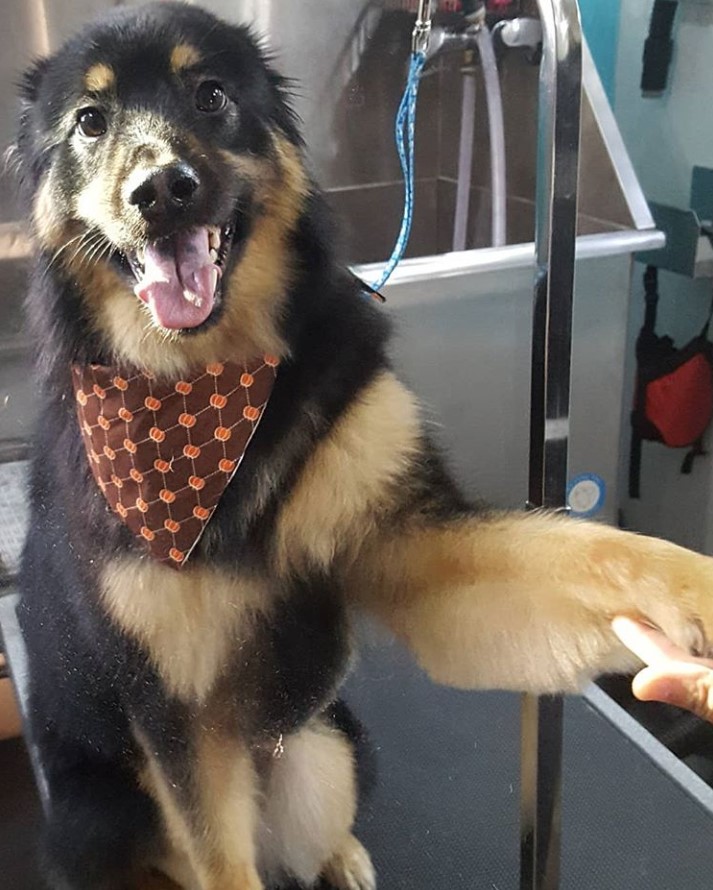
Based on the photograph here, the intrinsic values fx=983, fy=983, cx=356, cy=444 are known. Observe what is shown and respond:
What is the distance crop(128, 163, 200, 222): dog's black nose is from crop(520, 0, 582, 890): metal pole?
332 millimetres

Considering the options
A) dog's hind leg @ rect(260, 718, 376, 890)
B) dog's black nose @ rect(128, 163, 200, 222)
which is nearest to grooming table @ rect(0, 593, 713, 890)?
dog's hind leg @ rect(260, 718, 376, 890)

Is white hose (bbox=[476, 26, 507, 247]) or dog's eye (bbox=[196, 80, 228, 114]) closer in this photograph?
dog's eye (bbox=[196, 80, 228, 114])

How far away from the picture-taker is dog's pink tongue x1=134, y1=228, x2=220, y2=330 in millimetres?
898

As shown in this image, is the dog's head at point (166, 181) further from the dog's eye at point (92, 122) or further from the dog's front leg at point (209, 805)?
the dog's front leg at point (209, 805)

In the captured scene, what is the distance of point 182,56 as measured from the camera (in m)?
0.92

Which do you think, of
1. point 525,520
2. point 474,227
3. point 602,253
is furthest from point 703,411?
point 525,520

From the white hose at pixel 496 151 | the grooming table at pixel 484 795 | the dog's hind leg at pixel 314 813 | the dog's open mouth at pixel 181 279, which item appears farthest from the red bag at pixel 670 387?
the dog's open mouth at pixel 181 279

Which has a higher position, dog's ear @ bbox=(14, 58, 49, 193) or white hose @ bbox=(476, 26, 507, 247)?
dog's ear @ bbox=(14, 58, 49, 193)

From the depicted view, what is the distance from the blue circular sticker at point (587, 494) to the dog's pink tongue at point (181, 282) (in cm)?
141

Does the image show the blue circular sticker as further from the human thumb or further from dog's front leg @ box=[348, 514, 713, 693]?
the human thumb

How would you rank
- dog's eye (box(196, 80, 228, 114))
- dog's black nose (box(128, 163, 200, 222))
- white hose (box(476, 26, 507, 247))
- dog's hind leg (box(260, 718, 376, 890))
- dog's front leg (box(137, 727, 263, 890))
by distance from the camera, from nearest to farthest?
dog's black nose (box(128, 163, 200, 222)), dog's eye (box(196, 80, 228, 114)), dog's front leg (box(137, 727, 263, 890)), dog's hind leg (box(260, 718, 376, 890)), white hose (box(476, 26, 507, 247))

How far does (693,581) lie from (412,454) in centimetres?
31

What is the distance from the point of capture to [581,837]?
1328 mm

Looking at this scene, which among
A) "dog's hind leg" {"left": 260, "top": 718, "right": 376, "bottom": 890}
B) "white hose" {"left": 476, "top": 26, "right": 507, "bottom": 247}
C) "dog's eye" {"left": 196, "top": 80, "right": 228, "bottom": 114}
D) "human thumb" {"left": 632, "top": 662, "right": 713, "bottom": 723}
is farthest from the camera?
"white hose" {"left": 476, "top": 26, "right": 507, "bottom": 247}
